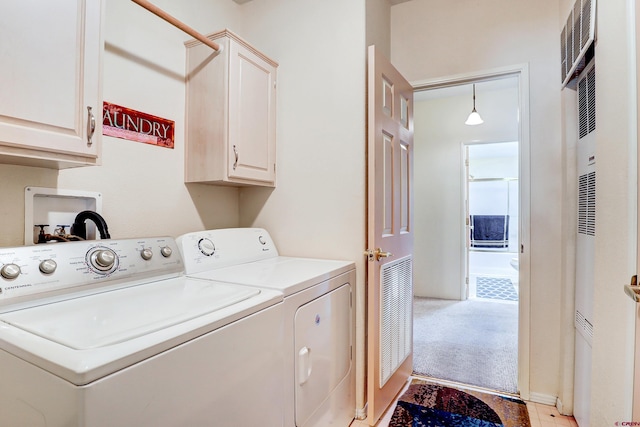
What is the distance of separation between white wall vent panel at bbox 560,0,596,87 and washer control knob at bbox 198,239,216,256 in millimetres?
1965

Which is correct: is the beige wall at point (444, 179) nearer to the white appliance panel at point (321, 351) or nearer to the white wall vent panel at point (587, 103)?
the white wall vent panel at point (587, 103)

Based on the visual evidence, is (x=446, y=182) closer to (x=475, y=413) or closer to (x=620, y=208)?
(x=475, y=413)

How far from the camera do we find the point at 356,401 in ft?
6.23

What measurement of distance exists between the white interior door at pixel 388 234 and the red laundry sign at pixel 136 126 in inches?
43.0

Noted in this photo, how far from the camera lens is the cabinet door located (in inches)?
69.7

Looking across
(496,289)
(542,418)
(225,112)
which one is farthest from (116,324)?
(496,289)

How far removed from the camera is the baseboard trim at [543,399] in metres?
2.00

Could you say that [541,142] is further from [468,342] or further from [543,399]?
[468,342]

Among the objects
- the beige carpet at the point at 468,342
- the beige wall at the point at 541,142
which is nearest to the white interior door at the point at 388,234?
the beige carpet at the point at 468,342

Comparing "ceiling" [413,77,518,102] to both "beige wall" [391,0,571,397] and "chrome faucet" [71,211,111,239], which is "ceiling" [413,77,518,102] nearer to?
"beige wall" [391,0,571,397]

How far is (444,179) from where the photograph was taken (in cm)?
448

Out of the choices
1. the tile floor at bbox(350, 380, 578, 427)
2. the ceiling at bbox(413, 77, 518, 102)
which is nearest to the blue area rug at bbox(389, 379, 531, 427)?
the tile floor at bbox(350, 380, 578, 427)

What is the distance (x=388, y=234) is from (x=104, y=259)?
4.58ft

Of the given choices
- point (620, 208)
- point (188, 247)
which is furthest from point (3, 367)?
point (620, 208)
